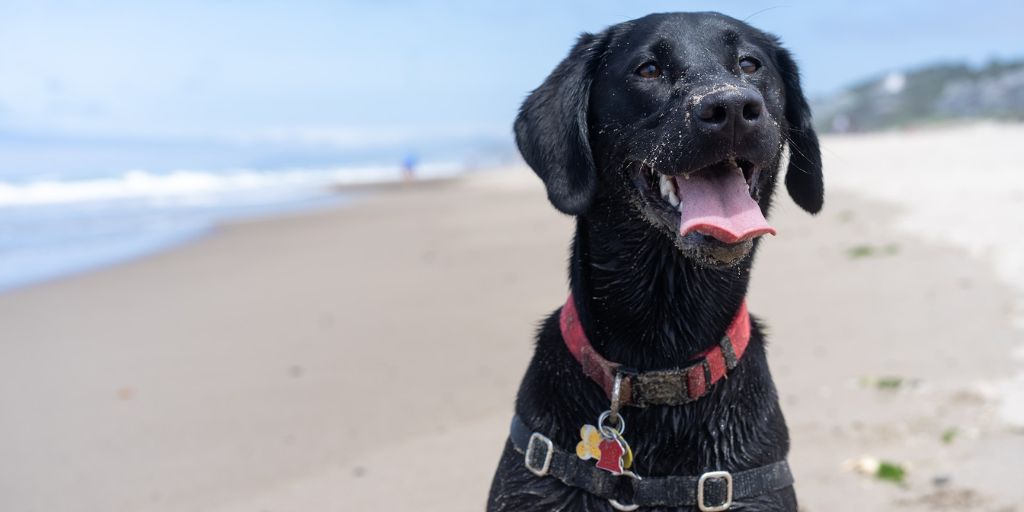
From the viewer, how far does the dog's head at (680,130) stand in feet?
8.08

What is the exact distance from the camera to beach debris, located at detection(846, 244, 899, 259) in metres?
8.85

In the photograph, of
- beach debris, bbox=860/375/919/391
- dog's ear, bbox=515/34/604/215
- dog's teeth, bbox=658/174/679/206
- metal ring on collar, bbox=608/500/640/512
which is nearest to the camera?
metal ring on collar, bbox=608/500/640/512

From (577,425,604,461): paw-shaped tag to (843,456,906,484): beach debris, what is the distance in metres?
2.29

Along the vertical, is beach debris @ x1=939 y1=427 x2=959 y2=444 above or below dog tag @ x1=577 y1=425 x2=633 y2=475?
below

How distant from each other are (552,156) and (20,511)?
3.34 metres

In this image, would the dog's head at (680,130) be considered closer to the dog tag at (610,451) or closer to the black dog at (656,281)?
the black dog at (656,281)

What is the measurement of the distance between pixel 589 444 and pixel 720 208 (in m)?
0.77

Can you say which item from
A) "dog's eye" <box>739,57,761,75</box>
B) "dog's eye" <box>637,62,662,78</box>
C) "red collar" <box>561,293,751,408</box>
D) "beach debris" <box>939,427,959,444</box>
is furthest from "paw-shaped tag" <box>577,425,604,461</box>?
"beach debris" <box>939,427,959,444</box>

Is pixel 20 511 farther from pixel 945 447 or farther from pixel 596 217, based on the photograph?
pixel 945 447

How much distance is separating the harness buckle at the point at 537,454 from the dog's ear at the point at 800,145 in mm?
1279

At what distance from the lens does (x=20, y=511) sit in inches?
171

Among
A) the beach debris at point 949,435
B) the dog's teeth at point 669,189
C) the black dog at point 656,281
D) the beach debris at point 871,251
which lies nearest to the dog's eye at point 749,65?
the black dog at point 656,281

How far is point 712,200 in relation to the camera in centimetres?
256

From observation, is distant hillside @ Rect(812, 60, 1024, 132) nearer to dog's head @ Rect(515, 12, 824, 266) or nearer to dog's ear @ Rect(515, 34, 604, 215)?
dog's head @ Rect(515, 12, 824, 266)
